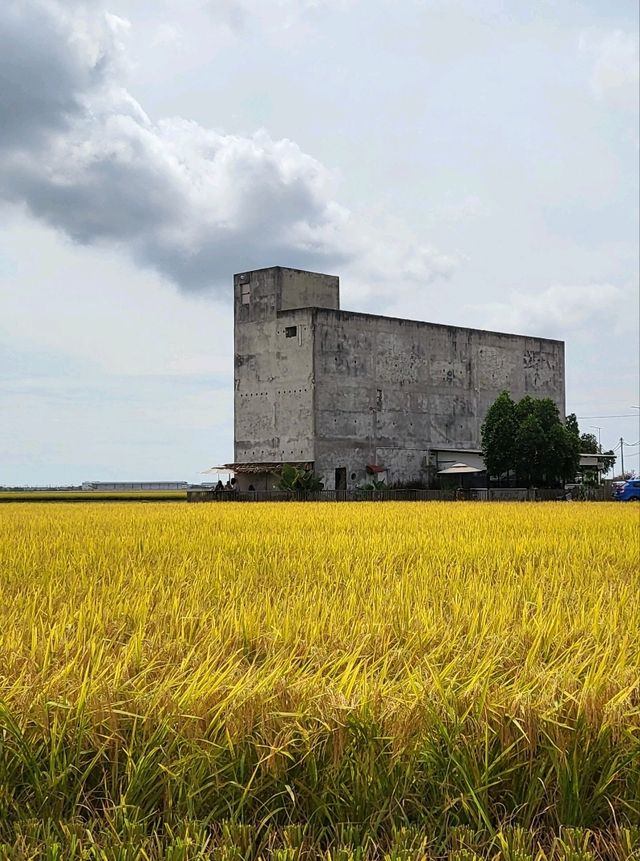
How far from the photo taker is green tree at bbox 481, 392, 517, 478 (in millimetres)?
48250

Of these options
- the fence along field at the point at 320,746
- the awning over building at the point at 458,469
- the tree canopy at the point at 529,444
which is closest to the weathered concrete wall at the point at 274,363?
the awning over building at the point at 458,469

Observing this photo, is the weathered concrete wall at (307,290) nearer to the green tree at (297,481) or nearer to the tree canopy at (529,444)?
the green tree at (297,481)

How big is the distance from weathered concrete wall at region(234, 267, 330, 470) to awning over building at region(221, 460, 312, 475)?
0.25 meters

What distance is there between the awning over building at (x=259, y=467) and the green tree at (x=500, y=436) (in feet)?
32.0

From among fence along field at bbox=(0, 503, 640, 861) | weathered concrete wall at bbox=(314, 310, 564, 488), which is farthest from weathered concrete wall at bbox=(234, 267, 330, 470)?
fence along field at bbox=(0, 503, 640, 861)

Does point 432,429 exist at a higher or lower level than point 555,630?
higher

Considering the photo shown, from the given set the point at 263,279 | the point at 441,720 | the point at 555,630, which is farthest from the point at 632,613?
the point at 263,279

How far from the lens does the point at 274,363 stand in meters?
48.2

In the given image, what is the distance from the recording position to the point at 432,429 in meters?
50.8

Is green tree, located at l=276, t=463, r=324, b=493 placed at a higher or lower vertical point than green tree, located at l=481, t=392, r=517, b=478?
lower

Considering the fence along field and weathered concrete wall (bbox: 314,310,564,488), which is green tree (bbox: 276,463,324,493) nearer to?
weathered concrete wall (bbox: 314,310,564,488)

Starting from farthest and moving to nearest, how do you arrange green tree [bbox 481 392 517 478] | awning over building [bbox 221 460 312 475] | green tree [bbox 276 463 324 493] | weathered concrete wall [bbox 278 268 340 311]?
weathered concrete wall [bbox 278 268 340 311] < green tree [bbox 481 392 517 478] < awning over building [bbox 221 460 312 475] < green tree [bbox 276 463 324 493]

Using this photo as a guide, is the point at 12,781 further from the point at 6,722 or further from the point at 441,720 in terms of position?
the point at 441,720

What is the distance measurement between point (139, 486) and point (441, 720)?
14579 centimetres
